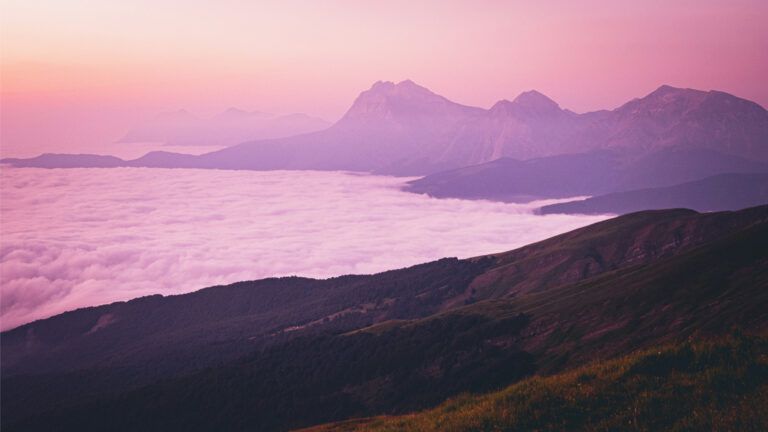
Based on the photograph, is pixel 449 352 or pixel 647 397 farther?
pixel 449 352

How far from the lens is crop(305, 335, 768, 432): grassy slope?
55.4 ft

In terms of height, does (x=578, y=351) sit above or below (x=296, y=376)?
above

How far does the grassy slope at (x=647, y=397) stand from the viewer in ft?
55.4

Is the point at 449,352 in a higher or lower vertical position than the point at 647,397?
lower

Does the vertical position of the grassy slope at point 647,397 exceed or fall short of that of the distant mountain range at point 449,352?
it exceeds it

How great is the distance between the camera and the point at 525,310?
6117 inches

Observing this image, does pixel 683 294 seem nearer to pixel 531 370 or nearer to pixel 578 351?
pixel 578 351

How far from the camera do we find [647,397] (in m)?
18.4

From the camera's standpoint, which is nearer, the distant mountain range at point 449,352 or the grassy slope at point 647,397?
the grassy slope at point 647,397

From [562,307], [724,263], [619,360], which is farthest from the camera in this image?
[562,307]

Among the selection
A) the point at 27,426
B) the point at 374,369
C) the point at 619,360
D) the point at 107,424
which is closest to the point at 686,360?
the point at 619,360

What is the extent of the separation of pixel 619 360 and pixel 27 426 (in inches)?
7549

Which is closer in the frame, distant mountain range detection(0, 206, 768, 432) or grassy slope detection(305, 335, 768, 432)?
grassy slope detection(305, 335, 768, 432)

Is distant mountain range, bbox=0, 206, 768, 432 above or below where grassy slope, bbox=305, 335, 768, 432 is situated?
below
